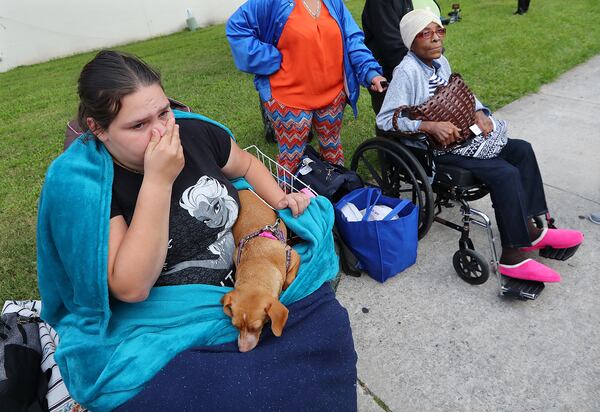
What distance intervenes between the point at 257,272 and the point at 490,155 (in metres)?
1.68

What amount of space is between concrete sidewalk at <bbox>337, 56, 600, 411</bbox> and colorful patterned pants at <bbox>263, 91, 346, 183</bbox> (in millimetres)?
993

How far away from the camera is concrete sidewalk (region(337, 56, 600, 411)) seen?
211 cm

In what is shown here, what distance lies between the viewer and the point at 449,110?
8.41ft

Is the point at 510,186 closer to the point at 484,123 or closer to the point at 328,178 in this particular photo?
the point at 484,123

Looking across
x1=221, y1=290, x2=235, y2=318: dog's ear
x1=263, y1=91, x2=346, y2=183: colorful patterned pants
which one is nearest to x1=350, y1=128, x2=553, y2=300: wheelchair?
x1=263, y1=91, x2=346, y2=183: colorful patterned pants

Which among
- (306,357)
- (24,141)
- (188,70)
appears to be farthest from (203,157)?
(188,70)

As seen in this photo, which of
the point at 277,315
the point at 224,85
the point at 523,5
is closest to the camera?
the point at 277,315

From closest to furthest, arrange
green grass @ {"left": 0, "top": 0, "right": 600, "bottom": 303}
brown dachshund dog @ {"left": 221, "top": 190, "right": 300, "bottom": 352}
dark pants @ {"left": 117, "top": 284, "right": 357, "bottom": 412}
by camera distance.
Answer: dark pants @ {"left": 117, "top": 284, "right": 357, "bottom": 412} → brown dachshund dog @ {"left": 221, "top": 190, "right": 300, "bottom": 352} → green grass @ {"left": 0, "top": 0, "right": 600, "bottom": 303}

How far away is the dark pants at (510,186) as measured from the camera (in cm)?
247

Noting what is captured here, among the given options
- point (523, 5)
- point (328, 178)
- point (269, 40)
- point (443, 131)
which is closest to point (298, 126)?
point (328, 178)

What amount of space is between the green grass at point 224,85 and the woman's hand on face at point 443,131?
1991 millimetres

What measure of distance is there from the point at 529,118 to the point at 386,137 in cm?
290

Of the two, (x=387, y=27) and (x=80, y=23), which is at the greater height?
(x=387, y=27)

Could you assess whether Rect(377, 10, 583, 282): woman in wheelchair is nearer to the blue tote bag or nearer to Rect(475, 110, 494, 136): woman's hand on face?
Rect(475, 110, 494, 136): woman's hand on face
